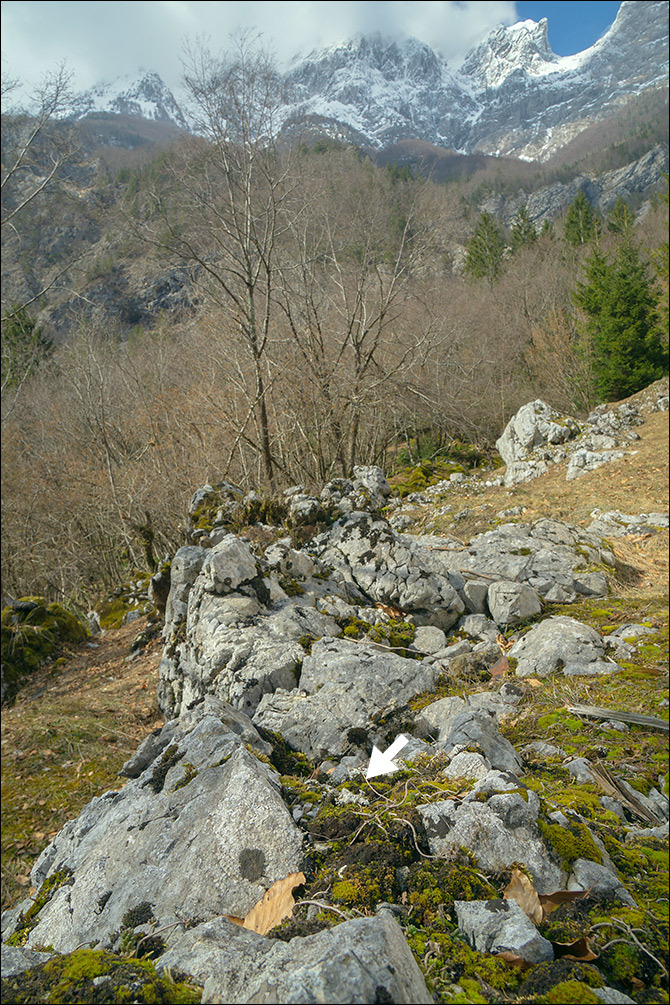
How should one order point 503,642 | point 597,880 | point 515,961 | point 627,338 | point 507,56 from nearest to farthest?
1. point 515,961
2. point 597,880
3. point 503,642
4. point 627,338
5. point 507,56

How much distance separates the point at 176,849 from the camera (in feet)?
6.22

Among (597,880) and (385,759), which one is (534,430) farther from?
(597,880)

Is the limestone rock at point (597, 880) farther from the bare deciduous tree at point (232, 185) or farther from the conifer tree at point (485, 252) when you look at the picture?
the conifer tree at point (485, 252)

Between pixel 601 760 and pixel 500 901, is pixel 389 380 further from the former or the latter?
pixel 500 901

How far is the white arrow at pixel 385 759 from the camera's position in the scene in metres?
2.40

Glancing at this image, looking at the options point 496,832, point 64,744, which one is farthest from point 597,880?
point 64,744

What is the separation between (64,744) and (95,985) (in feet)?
15.1

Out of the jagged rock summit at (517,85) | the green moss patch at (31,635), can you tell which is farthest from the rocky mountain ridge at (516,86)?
the green moss patch at (31,635)

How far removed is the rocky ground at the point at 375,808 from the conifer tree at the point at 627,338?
17.3 m

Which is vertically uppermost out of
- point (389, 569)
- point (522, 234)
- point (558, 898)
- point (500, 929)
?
point (522, 234)

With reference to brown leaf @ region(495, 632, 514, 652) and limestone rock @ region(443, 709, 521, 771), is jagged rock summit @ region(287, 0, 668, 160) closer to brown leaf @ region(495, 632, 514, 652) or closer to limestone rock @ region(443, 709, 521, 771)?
brown leaf @ region(495, 632, 514, 652)

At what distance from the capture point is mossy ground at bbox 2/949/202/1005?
1157 millimetres

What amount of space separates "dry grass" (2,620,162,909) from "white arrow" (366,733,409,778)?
2115 millimetres

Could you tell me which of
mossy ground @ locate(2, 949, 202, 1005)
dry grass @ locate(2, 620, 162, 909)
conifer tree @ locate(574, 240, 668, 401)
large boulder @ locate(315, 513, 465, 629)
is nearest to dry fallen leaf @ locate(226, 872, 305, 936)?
mossy ground @ locate(2, 949, 202, 1005)
